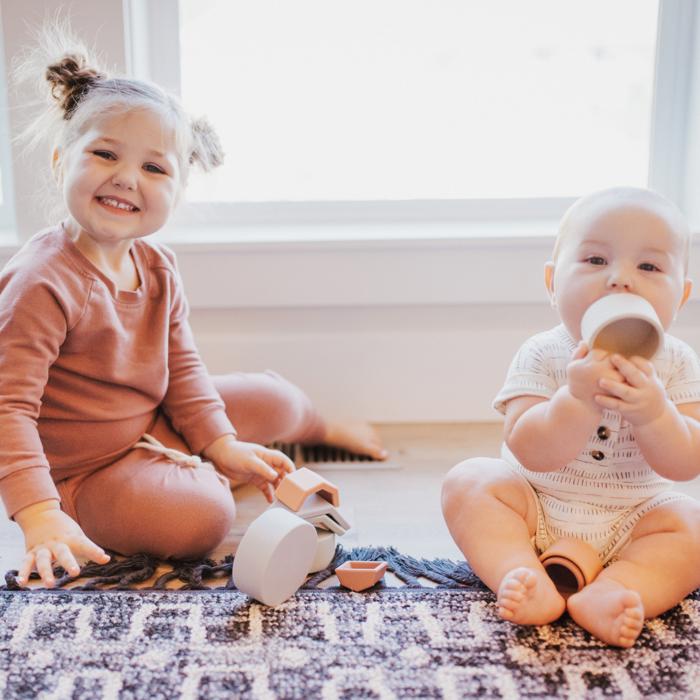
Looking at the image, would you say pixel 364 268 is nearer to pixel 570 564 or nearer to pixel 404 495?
pixel 404 495

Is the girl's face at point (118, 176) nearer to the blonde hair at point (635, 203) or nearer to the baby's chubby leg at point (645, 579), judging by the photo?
the blonde hair at point (635, 203)

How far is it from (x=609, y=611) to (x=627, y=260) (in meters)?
0.35

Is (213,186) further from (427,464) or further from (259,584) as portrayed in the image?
(259,584)

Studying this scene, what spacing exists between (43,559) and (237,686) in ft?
0.83

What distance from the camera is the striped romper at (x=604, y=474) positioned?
1016 millimetres

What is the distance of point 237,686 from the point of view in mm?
827

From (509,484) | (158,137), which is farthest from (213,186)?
(509,484)

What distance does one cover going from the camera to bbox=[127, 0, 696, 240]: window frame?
162 centimetres

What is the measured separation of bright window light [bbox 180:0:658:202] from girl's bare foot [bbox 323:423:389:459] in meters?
0.46

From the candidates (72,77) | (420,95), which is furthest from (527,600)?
(420,95)

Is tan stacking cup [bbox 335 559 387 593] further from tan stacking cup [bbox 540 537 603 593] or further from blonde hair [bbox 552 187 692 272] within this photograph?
blonde hair [bbox 552 187 692 272]

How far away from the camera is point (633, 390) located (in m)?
0.87

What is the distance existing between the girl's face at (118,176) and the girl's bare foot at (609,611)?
2.19 feet

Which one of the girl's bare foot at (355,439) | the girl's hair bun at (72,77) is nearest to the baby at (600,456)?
the girl's bare foot at (355,439)
